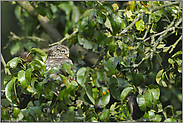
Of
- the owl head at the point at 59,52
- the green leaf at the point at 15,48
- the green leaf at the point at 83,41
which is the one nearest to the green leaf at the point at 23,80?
the green leaf at the point at 83,41

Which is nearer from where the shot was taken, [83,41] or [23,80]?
[23,80]

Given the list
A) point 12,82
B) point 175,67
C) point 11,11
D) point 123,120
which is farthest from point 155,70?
point 11,11

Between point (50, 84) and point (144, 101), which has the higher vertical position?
point (50, 84)

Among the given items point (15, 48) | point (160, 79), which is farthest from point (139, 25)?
point (15, 48)

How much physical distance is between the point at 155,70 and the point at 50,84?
0.81m

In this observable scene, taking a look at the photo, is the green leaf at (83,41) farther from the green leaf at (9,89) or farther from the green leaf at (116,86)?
the green leaf at (9,89)

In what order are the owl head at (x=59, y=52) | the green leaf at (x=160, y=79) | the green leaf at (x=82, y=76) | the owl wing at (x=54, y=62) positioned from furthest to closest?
the owl head at (x=59, y=52) < the owl wing at (x=54, y=62) < the green leaf at (x=160, y=79) < the green leaf at (x=82, y=76)

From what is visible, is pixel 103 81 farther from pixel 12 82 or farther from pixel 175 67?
pixel 175 67

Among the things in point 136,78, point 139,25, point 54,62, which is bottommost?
point 136,78

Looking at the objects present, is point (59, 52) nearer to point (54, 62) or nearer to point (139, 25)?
point (54, 62)

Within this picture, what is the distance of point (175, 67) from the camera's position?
3.52ft

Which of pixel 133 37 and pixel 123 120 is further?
pixel 133 37

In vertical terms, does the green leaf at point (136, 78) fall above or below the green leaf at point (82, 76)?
below

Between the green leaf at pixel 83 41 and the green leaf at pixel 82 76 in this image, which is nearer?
the green leaf at pixel 82 76
